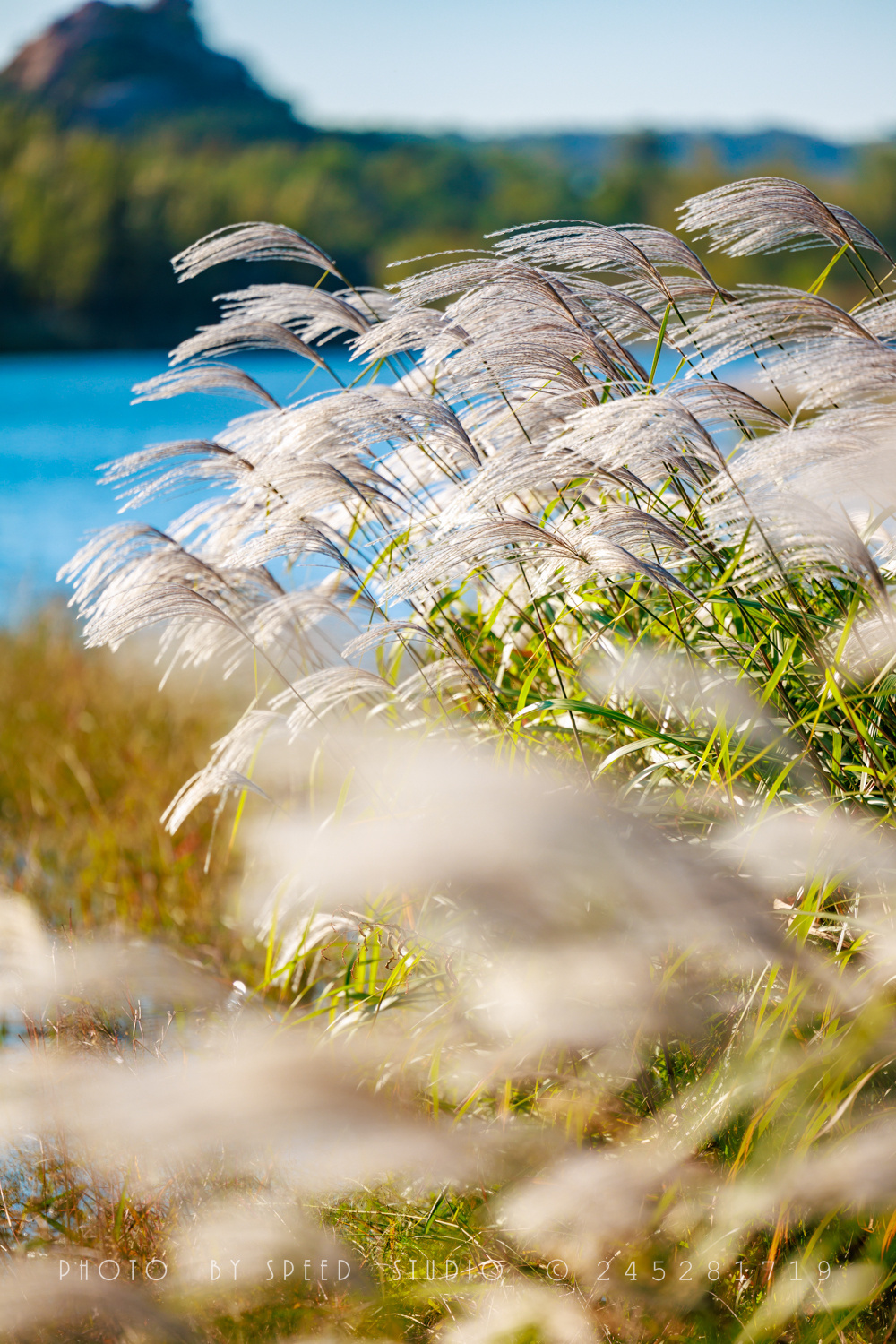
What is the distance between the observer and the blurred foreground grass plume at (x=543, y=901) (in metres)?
0.91

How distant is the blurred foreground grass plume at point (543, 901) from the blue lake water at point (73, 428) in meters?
8.19

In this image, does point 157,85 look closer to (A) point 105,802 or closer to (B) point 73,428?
(B) point 73,428

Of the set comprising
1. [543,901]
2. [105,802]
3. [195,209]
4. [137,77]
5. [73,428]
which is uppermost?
[137,77]

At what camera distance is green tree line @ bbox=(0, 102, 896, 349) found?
22.8 m

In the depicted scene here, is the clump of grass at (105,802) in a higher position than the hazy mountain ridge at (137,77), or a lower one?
lower

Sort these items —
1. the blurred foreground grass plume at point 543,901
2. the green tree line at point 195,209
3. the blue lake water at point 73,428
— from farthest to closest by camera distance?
the green tree line at point 195,209
the blue lake water at point 73,428
the blurred foreground grass plume at point 543,901

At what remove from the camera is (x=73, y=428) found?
56.2 ft

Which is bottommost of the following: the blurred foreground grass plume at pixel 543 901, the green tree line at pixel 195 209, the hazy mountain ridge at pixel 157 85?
the blurred foreground grass plume at pixel 543 901

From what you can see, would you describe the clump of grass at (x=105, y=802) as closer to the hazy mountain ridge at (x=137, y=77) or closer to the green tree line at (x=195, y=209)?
the green tree line at (x=195, y=209)

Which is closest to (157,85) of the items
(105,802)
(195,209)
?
(195,209)

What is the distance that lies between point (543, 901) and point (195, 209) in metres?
27.2

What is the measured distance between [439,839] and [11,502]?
14.0 meters

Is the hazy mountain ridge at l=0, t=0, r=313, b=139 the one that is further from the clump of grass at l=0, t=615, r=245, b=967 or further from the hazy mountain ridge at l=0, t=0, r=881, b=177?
the clump of grass at l=0, t=615, r=245, b=967

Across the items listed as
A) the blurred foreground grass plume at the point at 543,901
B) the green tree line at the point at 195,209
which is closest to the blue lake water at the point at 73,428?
the green tree line at the point at 195,209
